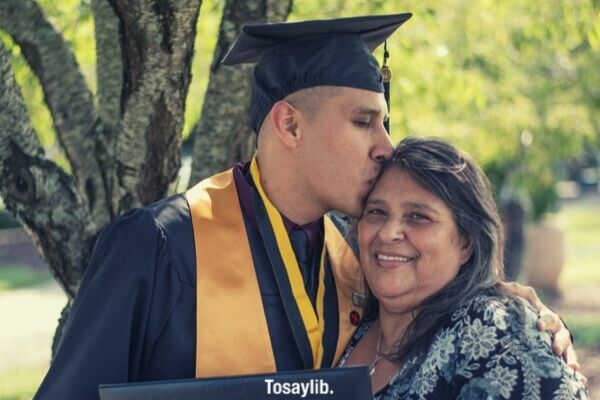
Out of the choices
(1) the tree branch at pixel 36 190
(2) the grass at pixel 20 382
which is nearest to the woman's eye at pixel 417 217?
(1) the tree branch at pixel 36 190

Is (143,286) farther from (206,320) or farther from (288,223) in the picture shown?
(288,223)

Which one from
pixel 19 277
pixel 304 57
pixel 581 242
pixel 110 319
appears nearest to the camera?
pixel 110 319

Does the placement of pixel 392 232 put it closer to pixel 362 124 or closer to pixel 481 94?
pixel 362 124

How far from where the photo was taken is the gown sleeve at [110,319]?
2887 mm

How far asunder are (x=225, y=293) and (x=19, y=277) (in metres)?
15.8

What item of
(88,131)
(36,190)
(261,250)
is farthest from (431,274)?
(88,131)

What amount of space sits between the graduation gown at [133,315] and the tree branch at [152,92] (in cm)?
95

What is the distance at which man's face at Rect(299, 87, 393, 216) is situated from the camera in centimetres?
316

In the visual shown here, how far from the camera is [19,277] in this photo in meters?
18.2

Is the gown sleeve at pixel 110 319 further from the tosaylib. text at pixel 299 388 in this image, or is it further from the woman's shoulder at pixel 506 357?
the woman's shoulder at pixel 506 357

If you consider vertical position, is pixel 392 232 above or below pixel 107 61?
below

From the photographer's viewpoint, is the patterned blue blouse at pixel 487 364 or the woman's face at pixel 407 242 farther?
the woman's face at pixel 407 242

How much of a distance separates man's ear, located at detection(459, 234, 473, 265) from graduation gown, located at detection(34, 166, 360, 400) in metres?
0.61

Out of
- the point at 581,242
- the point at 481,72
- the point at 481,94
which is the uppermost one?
the point at 481,94
